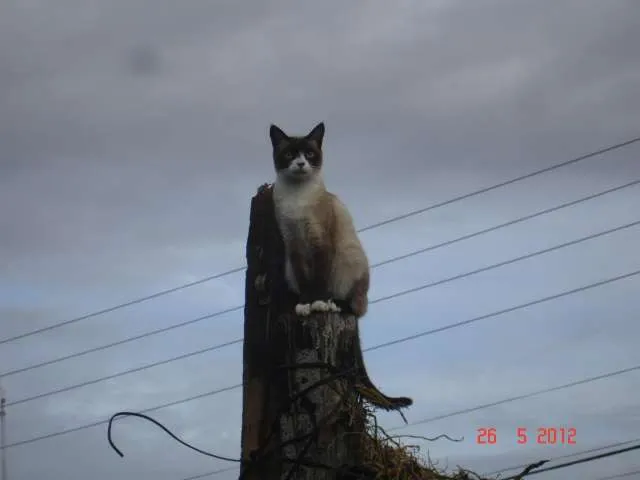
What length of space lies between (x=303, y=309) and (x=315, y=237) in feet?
4.09

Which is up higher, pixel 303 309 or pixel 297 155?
pixel 297 155

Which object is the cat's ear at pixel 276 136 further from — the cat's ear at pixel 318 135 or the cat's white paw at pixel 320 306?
the cat's white paw at pixel 320 306

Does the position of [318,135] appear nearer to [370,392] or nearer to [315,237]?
[315,237]

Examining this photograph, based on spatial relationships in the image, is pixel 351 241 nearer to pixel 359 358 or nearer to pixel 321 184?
pixel 321 184

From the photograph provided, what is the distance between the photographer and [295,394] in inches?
154

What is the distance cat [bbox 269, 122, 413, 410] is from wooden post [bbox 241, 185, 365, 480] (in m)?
0.20

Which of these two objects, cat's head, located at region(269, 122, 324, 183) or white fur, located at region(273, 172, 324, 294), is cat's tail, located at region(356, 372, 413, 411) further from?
cat's head, located at region(269, 122, 324, 183)

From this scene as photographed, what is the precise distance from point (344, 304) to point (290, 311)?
28.3 inches

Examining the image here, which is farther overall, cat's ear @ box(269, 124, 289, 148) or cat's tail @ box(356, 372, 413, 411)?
cat's ear @ box(269, 124, 289, 148)

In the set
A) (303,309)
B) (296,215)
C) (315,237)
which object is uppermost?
(296,215)

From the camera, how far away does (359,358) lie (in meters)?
4.51

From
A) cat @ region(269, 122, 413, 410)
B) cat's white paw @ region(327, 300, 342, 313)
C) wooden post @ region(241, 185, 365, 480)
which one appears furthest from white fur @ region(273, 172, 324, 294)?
wooden post @ region(241, 185, 365, 480)

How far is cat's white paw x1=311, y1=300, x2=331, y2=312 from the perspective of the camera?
14.9 feet

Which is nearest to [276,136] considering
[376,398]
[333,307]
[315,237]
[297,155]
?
[297,155]
